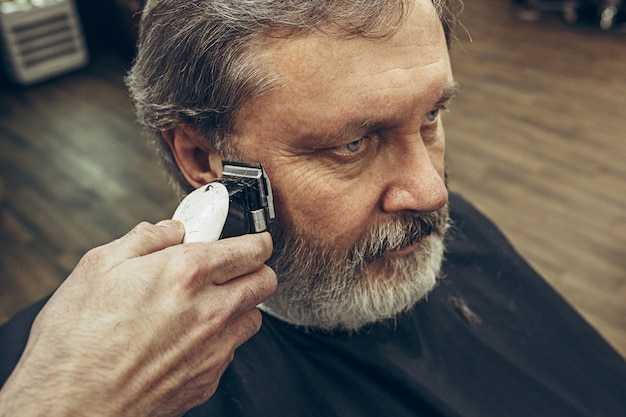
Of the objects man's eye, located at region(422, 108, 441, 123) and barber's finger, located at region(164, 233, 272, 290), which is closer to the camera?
barber's finger, located at region(164, 233, 272, 290)

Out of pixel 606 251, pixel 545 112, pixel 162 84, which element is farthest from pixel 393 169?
pixel 545 112

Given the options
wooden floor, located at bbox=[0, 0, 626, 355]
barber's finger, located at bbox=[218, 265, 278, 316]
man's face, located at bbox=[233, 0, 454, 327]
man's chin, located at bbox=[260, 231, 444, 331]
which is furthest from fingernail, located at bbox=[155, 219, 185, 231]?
wooden floor, located at bbox=[0, 0, 626, 355]

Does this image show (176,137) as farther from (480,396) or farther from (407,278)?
(480,396)

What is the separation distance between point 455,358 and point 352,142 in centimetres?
61

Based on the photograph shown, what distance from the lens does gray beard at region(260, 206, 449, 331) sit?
1073 mm

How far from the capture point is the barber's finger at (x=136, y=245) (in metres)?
0.76

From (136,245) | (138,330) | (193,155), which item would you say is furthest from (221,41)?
(138,330)

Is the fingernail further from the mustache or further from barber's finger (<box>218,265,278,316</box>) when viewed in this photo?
the mustache

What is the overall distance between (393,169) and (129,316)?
20.7 inches

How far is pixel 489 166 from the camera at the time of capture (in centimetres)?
355

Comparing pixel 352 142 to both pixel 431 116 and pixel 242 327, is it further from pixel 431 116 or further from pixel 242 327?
pixel 242 327

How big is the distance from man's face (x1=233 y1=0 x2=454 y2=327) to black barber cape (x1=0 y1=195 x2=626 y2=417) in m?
0.16

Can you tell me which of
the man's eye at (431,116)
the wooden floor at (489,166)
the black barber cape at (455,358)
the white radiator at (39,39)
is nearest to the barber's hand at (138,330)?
the black barber cape at (455,358)

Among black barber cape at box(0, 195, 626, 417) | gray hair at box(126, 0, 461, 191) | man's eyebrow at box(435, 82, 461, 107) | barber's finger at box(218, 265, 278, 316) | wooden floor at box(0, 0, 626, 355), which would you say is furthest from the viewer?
wooden floor at box(0, 0, 626, 355)
